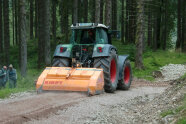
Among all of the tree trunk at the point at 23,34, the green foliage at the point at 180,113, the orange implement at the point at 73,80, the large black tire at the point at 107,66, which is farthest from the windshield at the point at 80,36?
the tree trunk at the point at 23,34

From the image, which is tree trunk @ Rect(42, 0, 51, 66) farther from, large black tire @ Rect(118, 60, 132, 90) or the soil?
the soil

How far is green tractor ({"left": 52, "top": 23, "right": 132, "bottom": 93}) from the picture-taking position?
9656 mm

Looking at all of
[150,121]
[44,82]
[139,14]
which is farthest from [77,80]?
[139,14]

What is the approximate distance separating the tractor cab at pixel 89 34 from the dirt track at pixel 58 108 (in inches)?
111

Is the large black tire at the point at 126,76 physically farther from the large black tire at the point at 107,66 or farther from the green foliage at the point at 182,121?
the green foliage at the point at 182,121

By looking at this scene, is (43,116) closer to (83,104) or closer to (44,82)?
(83,104)

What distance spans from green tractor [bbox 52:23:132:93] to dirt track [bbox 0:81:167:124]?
4.67 feet

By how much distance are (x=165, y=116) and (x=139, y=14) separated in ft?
40.3

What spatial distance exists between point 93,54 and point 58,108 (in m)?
3.42

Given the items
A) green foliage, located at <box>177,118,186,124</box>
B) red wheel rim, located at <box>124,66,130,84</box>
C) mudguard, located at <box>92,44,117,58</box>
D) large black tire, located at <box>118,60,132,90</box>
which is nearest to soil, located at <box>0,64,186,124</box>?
green foliage, located at <box>177,118,186,124</box>

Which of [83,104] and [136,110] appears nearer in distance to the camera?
[83,104]

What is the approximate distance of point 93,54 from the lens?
972cm

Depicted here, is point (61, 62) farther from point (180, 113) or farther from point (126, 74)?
point (180, 113)

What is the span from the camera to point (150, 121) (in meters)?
6.29
